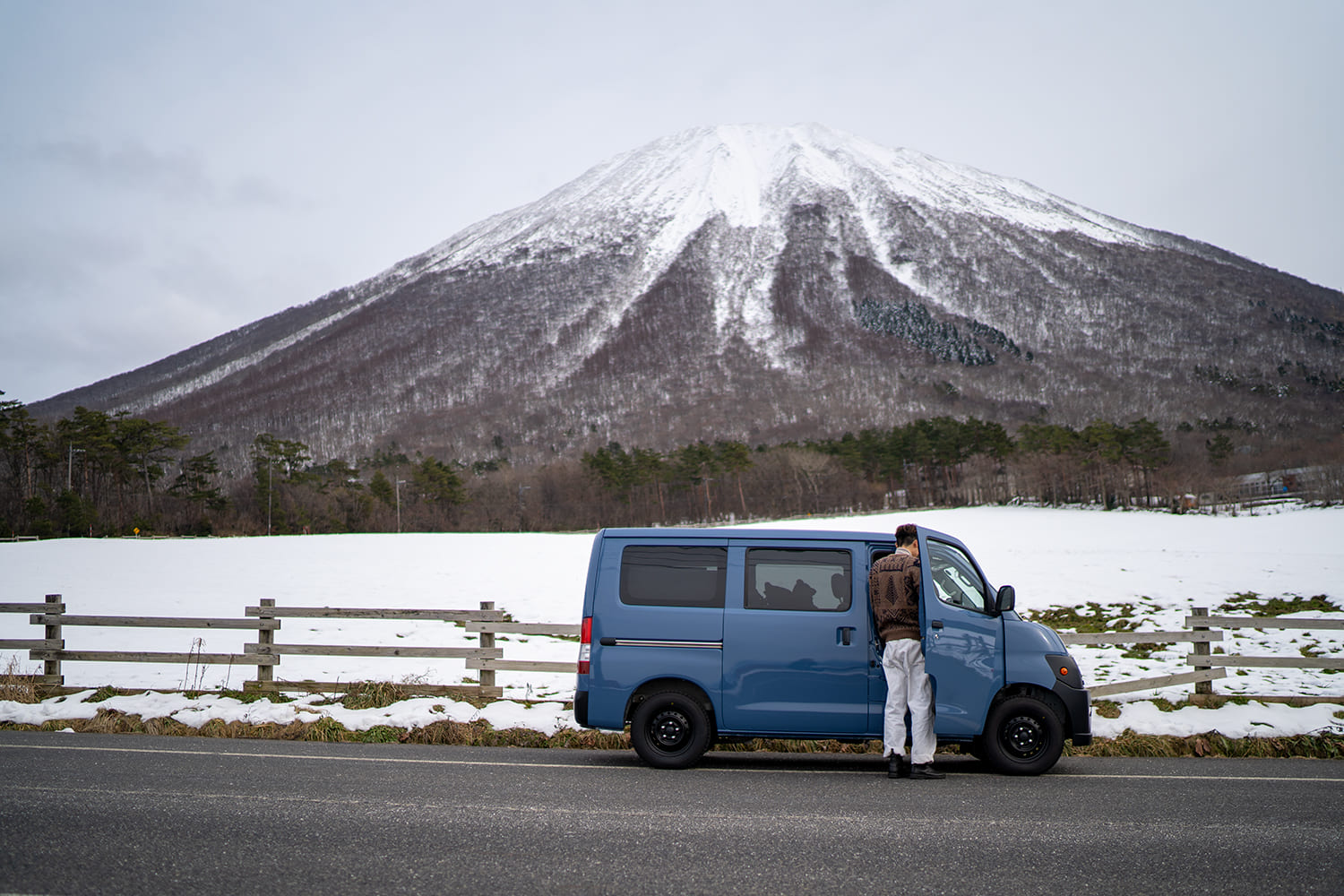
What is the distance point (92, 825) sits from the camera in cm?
601

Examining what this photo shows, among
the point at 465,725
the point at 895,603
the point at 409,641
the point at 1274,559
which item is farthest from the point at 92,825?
the point at 1274,559

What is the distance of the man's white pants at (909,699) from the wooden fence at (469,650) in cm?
433

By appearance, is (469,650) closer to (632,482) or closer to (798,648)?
(798,648)

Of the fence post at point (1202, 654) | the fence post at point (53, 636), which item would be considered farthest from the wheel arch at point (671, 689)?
the fence post at point (53, 636)

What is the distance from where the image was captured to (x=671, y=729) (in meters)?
8.76

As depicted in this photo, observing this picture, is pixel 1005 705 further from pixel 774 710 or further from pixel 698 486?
pixel 698 486

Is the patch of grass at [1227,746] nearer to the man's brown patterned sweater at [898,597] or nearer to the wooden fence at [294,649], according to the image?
the man's brown patterned sweater at [898,597]

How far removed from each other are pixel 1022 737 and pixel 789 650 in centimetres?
216

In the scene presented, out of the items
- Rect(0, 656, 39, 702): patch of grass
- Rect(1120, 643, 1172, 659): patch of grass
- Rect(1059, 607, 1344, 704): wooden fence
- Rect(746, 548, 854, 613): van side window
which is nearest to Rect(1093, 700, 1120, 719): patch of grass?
Rect(1059, 607, 1344, 704): wooden fence

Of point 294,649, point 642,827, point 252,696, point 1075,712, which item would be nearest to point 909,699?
point 1075,712

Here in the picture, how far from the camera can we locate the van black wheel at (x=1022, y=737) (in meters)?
8.38

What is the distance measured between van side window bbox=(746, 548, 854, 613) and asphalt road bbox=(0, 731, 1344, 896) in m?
1.49

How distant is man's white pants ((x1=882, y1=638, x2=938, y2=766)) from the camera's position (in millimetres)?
8219

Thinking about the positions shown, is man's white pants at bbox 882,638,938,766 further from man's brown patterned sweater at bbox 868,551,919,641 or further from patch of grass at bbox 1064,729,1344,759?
patch of grass at bbox 1064,729,1344,759
